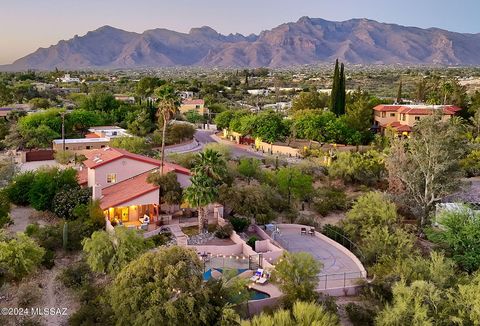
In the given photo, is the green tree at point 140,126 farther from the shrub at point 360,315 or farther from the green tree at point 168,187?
the shrub at point 360,315

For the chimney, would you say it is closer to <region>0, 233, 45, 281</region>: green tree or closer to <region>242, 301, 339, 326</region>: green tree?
<region>0, 233, 45, 281</region>: green tree

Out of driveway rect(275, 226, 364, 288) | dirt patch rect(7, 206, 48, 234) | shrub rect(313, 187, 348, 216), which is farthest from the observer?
shrub rect(313, 187, 348, 216)

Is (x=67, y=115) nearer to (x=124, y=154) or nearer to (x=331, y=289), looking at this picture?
(x=124, y=154)

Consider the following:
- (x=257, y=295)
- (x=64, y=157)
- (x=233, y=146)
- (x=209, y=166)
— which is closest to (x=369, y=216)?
(x=209, y=166)

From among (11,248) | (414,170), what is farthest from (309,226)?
(11,248)

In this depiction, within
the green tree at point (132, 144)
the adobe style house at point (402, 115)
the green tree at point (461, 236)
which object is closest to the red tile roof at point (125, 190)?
the green tree at point (132, 144)

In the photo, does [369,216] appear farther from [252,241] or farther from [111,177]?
[111,177]

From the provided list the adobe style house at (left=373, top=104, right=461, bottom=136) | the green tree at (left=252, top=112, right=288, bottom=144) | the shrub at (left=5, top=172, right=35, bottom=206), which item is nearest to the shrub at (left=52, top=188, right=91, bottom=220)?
the shrub at (left=5, top=172, right=35, bottom=206)
